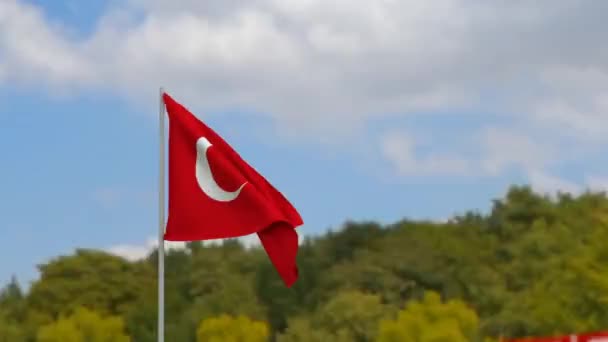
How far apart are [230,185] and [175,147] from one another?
61 centimetres

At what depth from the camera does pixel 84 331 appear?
197 feet

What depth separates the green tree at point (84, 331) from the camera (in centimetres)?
5906

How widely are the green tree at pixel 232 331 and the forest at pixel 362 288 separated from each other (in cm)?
7

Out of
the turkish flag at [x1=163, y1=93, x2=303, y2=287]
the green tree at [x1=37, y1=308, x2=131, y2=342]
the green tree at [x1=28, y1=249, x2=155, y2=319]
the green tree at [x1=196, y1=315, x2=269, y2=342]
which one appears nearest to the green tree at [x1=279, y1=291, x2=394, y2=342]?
the green tree at [x1=196, y1=315, x2=269, y2=342]

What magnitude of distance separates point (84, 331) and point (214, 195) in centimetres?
5053

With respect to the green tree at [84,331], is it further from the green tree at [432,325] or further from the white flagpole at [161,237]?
the white flagpole at [161,237]

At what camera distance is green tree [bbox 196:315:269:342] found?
56.5 metres

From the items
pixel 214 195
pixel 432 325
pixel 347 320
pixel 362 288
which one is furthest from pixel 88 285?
pixel 214 195

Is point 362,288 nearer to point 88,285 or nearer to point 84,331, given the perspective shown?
point 84,331

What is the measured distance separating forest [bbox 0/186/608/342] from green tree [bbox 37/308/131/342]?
0.22 feet

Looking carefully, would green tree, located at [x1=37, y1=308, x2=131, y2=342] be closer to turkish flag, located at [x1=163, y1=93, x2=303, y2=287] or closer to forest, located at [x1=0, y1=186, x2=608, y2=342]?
forest, located at [x1=0, y1=186, x2=608, y2=342]

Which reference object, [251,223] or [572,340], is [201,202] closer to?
[251,223]

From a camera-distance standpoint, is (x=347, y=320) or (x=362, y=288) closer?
(x=347, y=320)

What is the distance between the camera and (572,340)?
10.9m
